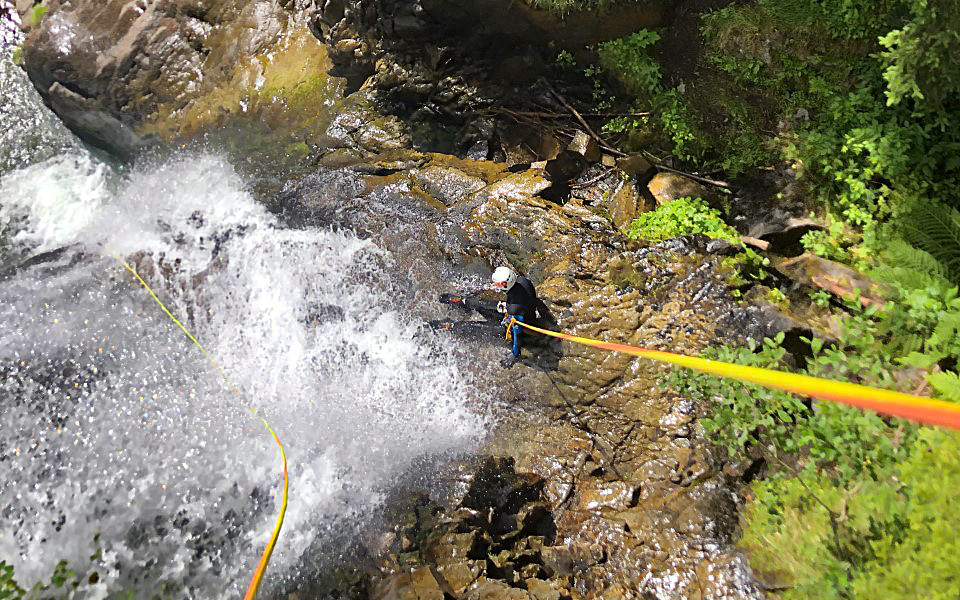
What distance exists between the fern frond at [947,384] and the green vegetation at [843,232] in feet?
0.05

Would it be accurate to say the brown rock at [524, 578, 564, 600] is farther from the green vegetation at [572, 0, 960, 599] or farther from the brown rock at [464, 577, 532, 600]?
the green vegetation at [572, 0, 960, 599]

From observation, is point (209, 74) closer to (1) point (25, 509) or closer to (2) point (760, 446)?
(1) point (25, 509)

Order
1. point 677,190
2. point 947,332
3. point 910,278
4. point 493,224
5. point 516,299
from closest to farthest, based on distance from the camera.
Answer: point 947,332, point 910,278, point 516,299, point 677,190, point 493,224

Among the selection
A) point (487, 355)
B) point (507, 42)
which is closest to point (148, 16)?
point (507, 42)

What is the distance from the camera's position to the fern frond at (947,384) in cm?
353

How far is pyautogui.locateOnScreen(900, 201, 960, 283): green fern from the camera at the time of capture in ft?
16.6

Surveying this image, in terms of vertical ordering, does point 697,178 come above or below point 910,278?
above

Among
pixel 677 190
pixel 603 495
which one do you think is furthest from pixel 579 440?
pixel 677 190

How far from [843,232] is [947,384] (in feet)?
9.21

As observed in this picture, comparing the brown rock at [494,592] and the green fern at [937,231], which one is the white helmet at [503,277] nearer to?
the brown rock at [494,592]

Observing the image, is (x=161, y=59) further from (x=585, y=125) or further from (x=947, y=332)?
(x=947, y=332)

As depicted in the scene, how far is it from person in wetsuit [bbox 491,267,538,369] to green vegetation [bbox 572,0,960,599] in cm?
170

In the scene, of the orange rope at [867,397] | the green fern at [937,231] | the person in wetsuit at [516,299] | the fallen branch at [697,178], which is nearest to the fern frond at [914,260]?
the green fern at [937,231]

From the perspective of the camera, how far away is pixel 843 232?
5.85 meters
